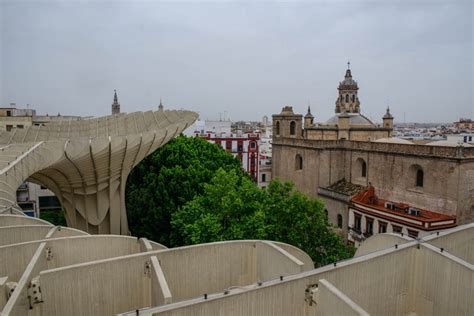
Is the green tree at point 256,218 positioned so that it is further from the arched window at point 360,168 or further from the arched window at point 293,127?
the arched window at point 293,127

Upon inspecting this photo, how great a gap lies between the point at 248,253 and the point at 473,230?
6075 mm

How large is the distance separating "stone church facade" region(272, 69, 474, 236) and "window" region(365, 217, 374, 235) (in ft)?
7.56

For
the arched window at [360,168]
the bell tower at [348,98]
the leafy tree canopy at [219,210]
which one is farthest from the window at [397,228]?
the bell tower at [348,98]

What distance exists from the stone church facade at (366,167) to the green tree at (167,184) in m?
11.1

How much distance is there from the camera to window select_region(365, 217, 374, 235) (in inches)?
1069

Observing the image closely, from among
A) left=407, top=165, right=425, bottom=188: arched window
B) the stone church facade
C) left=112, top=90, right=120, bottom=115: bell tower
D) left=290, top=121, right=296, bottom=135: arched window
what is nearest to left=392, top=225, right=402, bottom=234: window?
the stone church facade

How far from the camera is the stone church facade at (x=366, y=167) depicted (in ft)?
82.0

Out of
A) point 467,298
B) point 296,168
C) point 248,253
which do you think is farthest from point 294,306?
point 296,168

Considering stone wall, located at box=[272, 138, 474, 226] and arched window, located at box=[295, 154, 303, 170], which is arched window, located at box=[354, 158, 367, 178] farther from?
arched window, located at box=[295, 154, 303, 170]

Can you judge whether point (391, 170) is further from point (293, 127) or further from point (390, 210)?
point (293, 127)

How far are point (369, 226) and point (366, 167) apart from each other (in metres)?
6.13

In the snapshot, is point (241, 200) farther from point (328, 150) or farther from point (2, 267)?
point (328, 150)

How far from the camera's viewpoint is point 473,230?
10.4m

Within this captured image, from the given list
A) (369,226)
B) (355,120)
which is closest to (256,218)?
(369,226)
